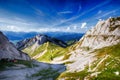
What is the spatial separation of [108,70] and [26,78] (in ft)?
184

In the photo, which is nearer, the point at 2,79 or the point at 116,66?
the point at 116,66

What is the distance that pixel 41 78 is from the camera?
140 meters

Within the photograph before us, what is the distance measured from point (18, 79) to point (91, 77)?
5497 cm

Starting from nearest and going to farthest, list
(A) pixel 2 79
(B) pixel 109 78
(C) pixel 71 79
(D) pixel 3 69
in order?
(B) pixel 109 78
(C) pixel 71 79
(A) pixel 2 79
(D) pixel 3 69

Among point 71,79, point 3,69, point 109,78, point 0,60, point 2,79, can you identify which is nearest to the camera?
point 109,78

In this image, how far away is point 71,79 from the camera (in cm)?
9900

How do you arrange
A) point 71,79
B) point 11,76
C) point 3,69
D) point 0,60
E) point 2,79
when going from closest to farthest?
1. point 71,79
2. point 2,79
3. point 11,76
4. point 3,69
5. point 0,60

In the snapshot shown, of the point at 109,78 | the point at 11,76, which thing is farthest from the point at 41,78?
the point at 109,78

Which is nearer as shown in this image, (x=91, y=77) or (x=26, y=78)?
(x=91, y=77)

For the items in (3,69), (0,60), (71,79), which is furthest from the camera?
(0,60)

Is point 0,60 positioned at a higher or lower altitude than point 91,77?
higher

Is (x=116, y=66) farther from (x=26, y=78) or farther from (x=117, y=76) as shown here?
(x=26, y=78)

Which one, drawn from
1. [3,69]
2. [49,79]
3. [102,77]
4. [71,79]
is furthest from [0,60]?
[102,77]

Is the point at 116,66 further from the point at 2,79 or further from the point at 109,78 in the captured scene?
the point at 2,79
